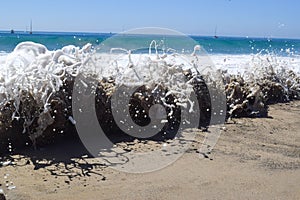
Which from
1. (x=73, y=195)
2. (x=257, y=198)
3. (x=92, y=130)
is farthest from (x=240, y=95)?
(x=73, y=195)

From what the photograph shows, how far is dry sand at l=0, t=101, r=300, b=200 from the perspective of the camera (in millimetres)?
2633

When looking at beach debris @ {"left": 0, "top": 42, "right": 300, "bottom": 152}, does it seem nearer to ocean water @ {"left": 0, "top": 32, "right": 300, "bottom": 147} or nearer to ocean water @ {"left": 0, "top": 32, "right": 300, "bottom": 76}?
ocean water @ {"left": 0, "top": 32, "right": 300, "bottom": 147}

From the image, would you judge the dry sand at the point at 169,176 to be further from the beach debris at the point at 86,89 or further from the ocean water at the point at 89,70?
the ocean water at the point at 89,70

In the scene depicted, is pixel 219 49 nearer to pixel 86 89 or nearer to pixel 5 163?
pixel 86 89

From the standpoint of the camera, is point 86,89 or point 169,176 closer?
point 169,176

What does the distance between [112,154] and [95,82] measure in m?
0.79

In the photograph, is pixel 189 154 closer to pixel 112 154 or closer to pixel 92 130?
pixel 112 154

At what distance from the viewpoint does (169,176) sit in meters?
2.95

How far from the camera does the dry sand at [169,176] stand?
2.63m

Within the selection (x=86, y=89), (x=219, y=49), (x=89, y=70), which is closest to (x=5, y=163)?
(x=86, y=89)

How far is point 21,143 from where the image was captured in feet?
10.9

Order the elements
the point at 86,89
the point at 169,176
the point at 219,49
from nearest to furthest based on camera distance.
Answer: the point at 169,176 < the point at 86,89 < the point at 219,49

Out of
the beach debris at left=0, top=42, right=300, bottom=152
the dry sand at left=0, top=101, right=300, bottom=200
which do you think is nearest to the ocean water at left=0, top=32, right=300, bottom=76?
the beach debris at left=0, top=42, right=300, bottom=152

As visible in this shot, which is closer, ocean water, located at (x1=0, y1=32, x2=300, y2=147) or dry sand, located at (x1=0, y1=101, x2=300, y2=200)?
dry sand, located at (x1=0, y1=101, x2=300, y2=200)
